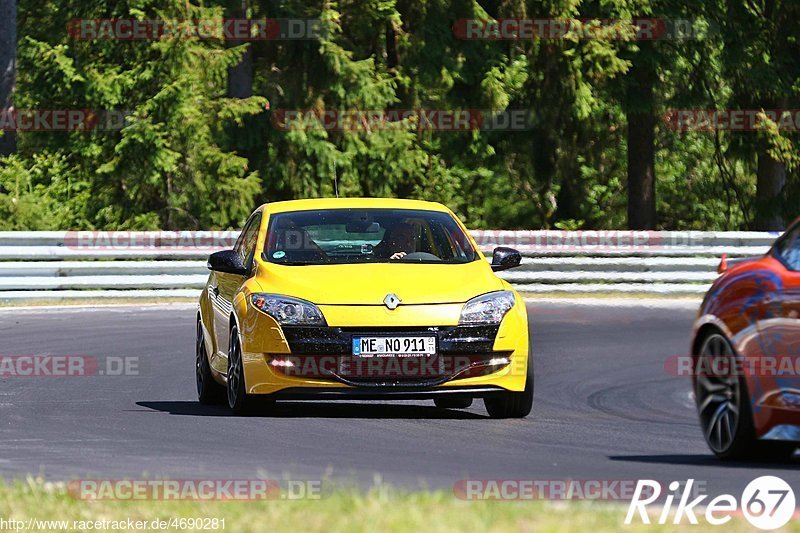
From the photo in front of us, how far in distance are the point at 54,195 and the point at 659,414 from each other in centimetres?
2122

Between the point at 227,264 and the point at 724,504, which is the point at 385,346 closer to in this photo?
the point at 227,264

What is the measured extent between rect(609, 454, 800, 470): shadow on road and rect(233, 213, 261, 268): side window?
3.79m

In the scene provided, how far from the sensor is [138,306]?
993 inches

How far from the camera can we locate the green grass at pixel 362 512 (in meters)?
6.74

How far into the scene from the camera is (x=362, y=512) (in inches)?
276

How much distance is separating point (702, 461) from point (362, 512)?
3.40 meters

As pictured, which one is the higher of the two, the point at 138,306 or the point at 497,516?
the point at 497,516

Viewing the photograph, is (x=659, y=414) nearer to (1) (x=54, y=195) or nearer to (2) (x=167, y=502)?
(2) (x=167, y=502)

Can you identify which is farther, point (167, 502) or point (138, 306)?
point (138, 306)

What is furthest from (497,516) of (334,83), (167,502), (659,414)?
(334,83)

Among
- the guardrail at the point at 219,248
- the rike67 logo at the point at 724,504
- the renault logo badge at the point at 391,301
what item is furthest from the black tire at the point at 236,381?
the guardrail at the point at 219,248

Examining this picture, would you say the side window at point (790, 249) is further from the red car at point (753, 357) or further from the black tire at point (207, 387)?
the black tire at point (207, 387)

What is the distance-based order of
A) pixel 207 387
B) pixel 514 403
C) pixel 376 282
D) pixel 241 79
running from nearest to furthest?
pixel 376 282, pixel 514 403, pixel 207 387, pixel 241 79

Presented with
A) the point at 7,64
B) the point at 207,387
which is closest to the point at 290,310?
the point at 207,387
